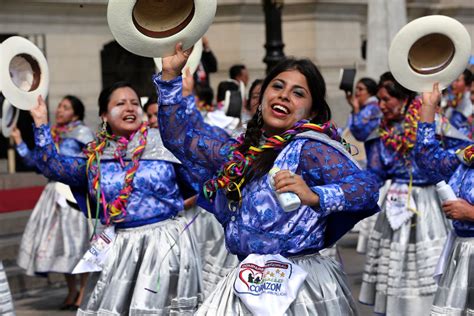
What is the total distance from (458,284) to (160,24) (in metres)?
2.39

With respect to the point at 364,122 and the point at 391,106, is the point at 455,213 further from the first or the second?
the point at 364,122

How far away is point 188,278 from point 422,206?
9.63ft

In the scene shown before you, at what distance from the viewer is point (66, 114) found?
11.6 metres

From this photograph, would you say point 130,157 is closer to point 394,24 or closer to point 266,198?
point 266,198

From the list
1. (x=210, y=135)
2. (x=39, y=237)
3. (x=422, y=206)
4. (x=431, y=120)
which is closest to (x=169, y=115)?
(x=210, y=135)

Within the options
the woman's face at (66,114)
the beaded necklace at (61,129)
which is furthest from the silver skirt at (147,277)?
the woman's face at (66,114)

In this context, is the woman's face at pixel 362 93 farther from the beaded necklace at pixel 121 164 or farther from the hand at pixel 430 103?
the hand at pixel 430 103

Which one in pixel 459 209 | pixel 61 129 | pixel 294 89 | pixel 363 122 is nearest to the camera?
pixel 294 89

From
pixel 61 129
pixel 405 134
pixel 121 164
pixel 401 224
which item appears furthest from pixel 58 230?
pixel 121 164

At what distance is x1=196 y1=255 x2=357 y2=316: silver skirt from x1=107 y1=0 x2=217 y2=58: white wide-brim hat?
104 cm

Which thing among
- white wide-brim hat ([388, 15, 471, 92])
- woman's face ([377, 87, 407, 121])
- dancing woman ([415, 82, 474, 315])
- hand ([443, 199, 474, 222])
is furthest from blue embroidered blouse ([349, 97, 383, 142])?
hand ([443, 199, 474, 222])

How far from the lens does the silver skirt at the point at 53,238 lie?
1129 cm

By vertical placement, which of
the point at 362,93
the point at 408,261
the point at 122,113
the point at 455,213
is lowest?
the point at 408,261

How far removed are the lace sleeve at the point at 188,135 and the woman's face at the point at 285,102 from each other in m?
0.24
